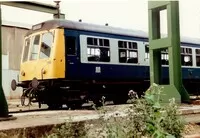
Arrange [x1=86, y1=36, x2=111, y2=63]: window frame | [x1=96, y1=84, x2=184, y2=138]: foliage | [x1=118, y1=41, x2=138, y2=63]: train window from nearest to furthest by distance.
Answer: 1. [x1=96, y1=84, x2=184, y2=138]: foliage
2. [x1=86, y1=36, x2=111, y2=63]: window frame
3. [x1=118, y1=41, x2=138, y2=63]: train window

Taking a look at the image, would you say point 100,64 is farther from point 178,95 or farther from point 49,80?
point 178,95

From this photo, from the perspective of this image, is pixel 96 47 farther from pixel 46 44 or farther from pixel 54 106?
pixel 54 106

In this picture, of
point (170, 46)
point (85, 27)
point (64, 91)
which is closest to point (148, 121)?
point (170, 46)

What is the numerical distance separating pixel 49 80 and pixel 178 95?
4667 mm

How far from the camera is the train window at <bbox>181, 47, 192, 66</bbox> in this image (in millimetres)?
15338

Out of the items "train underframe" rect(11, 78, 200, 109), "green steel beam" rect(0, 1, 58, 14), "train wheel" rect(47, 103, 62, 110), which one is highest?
"green steel beam" rect(0, 1, 58, 14)

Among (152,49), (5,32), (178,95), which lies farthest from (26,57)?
(5,32)

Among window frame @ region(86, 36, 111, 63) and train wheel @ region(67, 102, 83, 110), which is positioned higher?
window frame @ region(86, 36, 111, 63)

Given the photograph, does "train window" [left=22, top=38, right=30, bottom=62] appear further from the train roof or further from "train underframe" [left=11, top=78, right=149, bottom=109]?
"train underframe" [left=11, top=78, right=149, bottom=109]

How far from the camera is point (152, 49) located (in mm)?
8484

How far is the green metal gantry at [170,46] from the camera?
7.91 meters

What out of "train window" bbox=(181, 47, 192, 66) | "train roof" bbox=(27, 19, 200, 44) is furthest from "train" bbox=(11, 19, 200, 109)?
"train window" bbox=(181, 47, 192, 66)

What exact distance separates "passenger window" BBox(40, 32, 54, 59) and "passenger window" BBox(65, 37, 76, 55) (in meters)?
0.55

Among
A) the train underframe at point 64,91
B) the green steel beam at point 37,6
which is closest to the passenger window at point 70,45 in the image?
the train underframe at point 64,91
